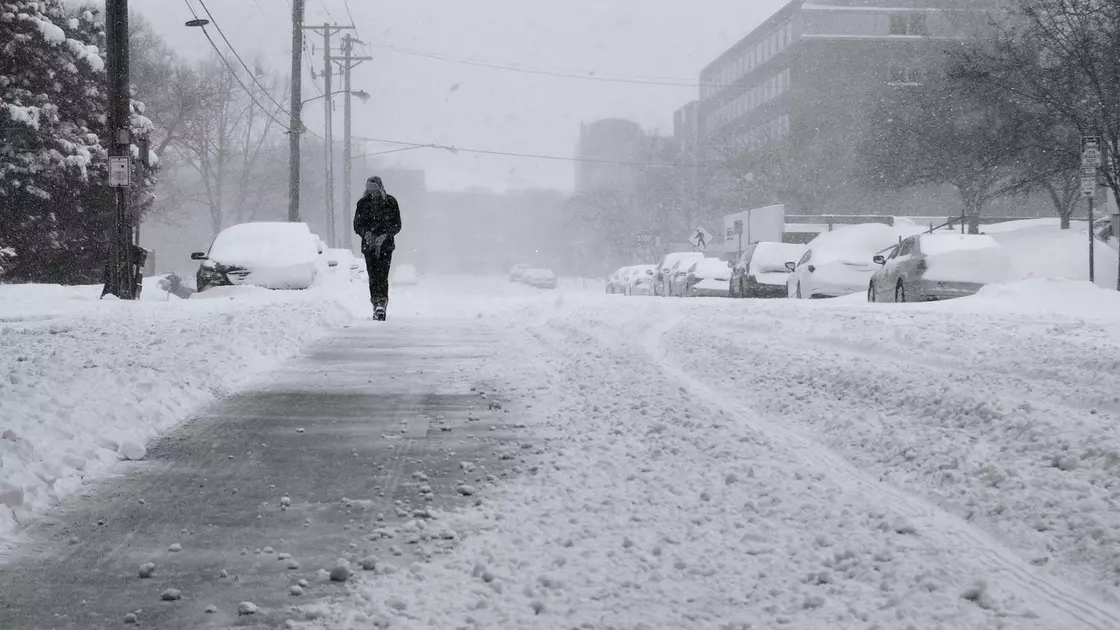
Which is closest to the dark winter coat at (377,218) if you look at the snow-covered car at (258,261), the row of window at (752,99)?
the snow-covered car at (258,261)

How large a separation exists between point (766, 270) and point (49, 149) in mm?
18960

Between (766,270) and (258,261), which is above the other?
(258,261)

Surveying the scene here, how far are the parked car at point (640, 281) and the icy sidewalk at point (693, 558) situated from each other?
34.0 metres

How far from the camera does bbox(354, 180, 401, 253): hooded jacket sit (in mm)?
14062

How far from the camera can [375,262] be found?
14398 mm

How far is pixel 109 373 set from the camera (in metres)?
7.52

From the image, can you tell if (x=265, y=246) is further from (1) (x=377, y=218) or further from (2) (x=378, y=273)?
(1) (x=377, y=218)

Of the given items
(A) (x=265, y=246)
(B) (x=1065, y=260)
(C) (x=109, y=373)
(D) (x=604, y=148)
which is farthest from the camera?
(D) (x=604, y=148)

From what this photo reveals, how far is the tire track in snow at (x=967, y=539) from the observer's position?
10.8 feet

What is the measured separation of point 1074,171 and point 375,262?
22469mm

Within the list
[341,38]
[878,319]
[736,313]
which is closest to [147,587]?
[878,319]

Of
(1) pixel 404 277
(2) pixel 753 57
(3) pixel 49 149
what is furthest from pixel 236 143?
(2) pixel 753 57

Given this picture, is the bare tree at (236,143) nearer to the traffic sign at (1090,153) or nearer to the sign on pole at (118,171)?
the sign on pole at (118,171)

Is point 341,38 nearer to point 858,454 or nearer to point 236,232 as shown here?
point 236,232
